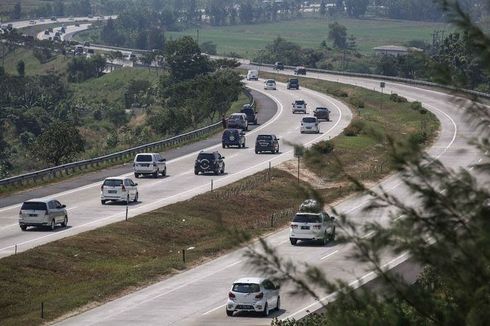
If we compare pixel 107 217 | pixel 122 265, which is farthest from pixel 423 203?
pixel 107 217

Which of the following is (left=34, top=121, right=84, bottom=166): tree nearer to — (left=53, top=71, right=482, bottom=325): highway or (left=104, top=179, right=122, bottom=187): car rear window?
(left=104, top=179, right=122, bottom=187): car rear window

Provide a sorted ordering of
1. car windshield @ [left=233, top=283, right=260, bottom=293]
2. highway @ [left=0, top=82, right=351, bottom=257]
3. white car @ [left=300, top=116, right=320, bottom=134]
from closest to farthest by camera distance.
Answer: car windshield @ [left=233, top=283, right=260, bottom=293] → highway @ [left=0, top=82, right=351, bottom=257] → white car @ [left=300, top=116, right=320, bottom=134]

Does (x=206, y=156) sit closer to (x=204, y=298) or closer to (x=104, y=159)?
(x=104, y=159)

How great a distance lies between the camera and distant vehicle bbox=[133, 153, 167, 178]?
7781cm

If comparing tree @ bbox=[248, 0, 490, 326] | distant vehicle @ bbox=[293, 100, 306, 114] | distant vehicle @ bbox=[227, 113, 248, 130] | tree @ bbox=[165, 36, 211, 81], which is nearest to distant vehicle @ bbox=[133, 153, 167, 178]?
distant vehicle @ bbox=[227, 113, 248, 130]

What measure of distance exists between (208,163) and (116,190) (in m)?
14.7

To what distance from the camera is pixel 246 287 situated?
40875mm

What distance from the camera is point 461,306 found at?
1212 centimetres

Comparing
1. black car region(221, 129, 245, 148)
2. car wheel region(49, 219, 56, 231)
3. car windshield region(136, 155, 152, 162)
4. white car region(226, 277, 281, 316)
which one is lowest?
black car region(221, 129, 245, 148)

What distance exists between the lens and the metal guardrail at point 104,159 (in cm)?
7200

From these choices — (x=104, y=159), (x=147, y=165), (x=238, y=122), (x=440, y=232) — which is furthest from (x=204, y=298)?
(x=238, y=122)

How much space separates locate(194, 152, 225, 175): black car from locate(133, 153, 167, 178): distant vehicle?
2.51 meters

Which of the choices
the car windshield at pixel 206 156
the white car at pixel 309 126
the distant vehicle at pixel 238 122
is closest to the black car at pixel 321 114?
the distant vehicle at pixel 238 122

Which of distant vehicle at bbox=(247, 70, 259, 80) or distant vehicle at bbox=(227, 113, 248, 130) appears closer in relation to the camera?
distant vehicle at bbox=(227, 113, 248, 130)
